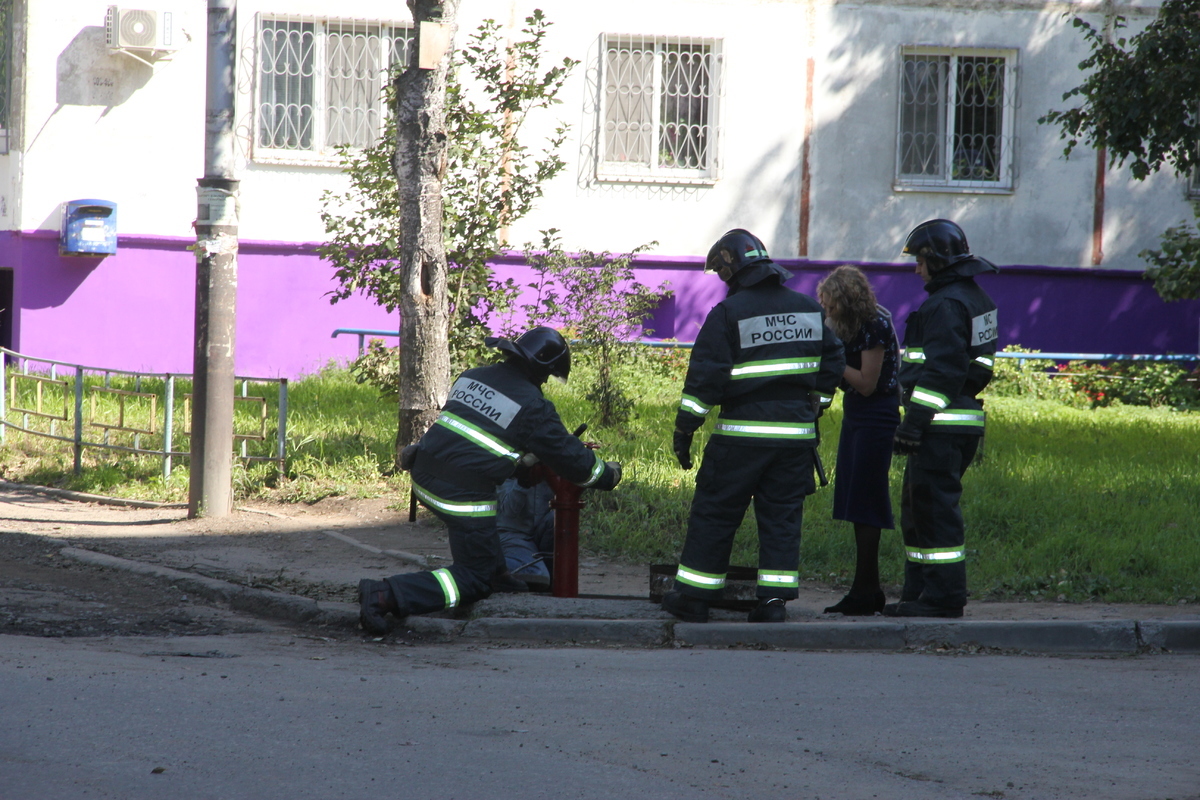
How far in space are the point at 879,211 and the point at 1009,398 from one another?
272 centimetres

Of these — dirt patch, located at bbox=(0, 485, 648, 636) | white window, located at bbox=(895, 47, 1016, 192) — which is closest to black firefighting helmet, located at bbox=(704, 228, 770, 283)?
dirt patch, located at bbox=(0, 485, 648, 636)

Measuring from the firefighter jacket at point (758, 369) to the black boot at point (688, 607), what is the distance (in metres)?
0.77

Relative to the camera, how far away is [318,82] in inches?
555

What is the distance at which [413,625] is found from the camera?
5867 mm

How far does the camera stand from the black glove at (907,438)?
5.76m

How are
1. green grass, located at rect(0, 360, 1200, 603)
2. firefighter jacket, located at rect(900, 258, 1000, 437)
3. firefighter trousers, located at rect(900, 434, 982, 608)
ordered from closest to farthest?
firefighter jacket, located at rect(900, 258, 1000, 437) < firefighter trousers, located at rect(900, 434, 982, 608) < green grass, located at rect(0, 360, 1200, 603)

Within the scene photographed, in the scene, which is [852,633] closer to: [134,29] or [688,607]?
[688,607]

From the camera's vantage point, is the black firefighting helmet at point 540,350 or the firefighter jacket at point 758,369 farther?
the black firefighting helmet at point 540,350

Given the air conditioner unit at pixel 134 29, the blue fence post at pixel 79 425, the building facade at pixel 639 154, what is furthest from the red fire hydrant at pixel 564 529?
the air conditioner unit at pixel 134 29

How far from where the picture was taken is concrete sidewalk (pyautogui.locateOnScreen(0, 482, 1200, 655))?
18.8 ft

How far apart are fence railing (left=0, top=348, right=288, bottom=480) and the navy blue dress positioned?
4.57 meters

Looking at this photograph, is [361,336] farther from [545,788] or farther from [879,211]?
[545,788]

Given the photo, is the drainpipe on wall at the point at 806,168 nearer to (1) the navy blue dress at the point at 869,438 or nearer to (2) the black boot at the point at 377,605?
(1) the navy blue dress at the point at 869,438

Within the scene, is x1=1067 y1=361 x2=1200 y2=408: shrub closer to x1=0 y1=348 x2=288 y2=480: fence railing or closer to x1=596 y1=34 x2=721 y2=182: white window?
x1=596 y1=34 x2=721 y2=182: white window
